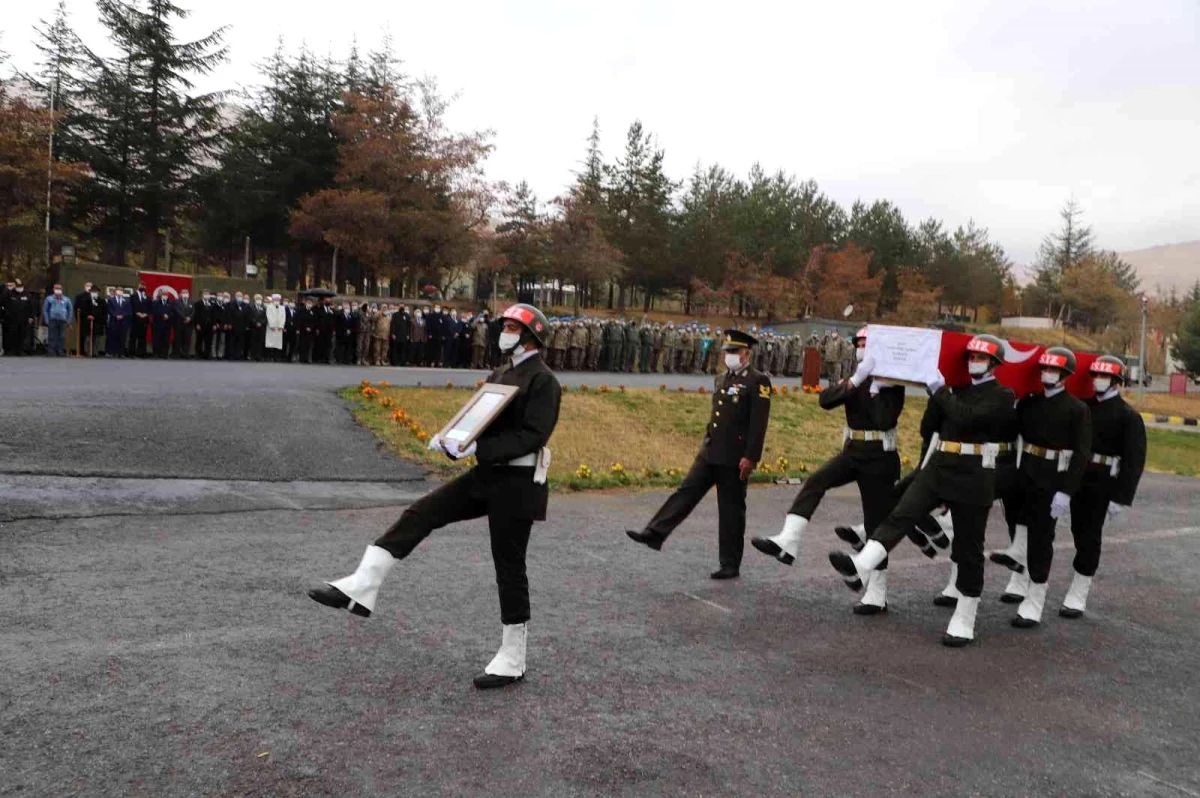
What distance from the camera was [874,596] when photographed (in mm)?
7719

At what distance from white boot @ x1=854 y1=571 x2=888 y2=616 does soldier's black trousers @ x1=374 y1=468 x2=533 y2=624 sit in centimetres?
320

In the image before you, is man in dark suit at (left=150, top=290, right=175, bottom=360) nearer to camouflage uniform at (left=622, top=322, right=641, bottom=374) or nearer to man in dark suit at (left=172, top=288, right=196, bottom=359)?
man in dark suit at (left=172, top=288, right=196, bottom=359)

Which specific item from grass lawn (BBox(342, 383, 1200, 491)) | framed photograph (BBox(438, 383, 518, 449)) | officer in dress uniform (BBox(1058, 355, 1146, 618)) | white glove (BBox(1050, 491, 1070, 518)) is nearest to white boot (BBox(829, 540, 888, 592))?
white glove (BBox(1050, 491, 1070, 518))

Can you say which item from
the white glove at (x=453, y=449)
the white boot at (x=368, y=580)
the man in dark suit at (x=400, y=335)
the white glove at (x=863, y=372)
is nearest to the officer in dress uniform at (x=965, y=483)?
the white glove at (x=863, y=372)

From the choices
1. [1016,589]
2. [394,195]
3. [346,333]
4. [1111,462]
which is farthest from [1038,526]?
[394,195]

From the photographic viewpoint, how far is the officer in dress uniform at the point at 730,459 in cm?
862

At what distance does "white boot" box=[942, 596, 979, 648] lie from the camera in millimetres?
6957

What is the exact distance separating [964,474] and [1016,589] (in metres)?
2.07

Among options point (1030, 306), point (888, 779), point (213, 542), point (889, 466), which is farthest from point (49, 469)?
point (1030, 306)

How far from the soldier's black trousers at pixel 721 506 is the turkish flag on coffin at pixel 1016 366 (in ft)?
7.01

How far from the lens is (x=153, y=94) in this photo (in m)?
45.5

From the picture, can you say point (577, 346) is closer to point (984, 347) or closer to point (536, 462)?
point (984, 347)

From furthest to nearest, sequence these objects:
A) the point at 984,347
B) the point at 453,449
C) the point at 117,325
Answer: the point at 117,325 → the point at 984,347 → the point at 453,449

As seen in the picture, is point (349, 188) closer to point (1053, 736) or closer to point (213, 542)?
point (213, 542)
